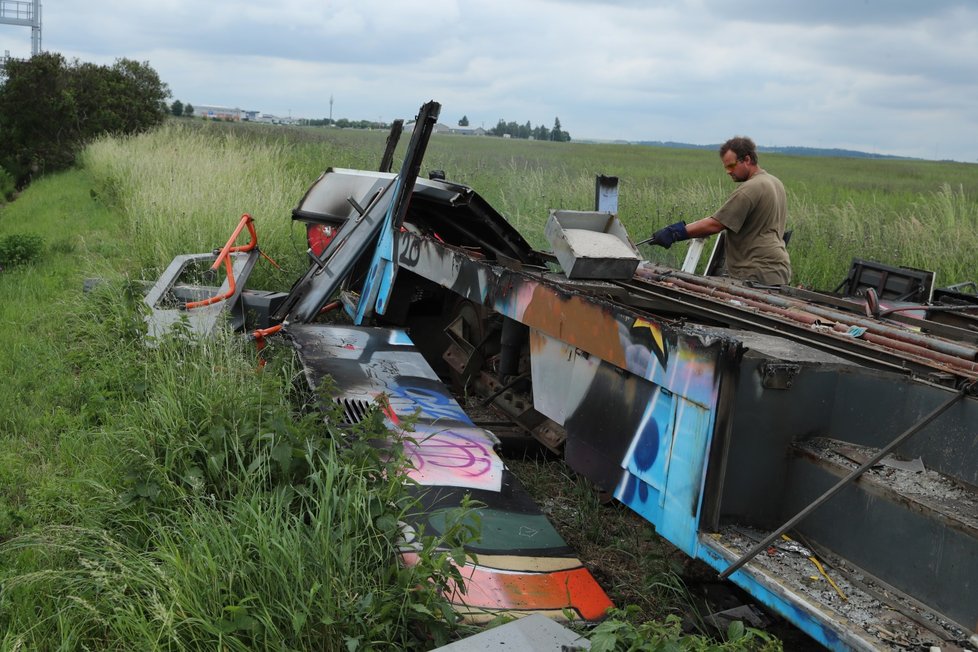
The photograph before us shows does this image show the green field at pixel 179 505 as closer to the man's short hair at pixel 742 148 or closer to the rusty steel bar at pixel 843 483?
the rusty steel bar at pixel 843 483

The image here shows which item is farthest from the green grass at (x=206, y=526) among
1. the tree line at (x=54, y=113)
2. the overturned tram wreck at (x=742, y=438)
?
the tree line at (x=54, y=113)

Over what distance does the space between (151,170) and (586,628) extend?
13.5 metres

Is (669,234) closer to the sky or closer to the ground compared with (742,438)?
closer to the sky

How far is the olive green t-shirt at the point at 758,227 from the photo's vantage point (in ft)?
19.5

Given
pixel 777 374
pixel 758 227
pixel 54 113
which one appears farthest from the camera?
pixel 54 113

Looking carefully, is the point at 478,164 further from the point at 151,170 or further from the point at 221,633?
the point at 221,633

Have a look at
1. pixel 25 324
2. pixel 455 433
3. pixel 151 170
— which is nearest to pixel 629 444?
pixel 455 433

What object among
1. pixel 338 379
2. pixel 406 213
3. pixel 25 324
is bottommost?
pixel 25 324

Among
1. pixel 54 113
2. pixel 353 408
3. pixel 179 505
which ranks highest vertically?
pixel 54 113

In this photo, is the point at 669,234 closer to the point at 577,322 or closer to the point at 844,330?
the point at 844,330

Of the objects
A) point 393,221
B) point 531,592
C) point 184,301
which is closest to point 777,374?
point 531,592

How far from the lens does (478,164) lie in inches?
658

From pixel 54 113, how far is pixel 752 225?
2668 centimetres

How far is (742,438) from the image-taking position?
2.70 m
